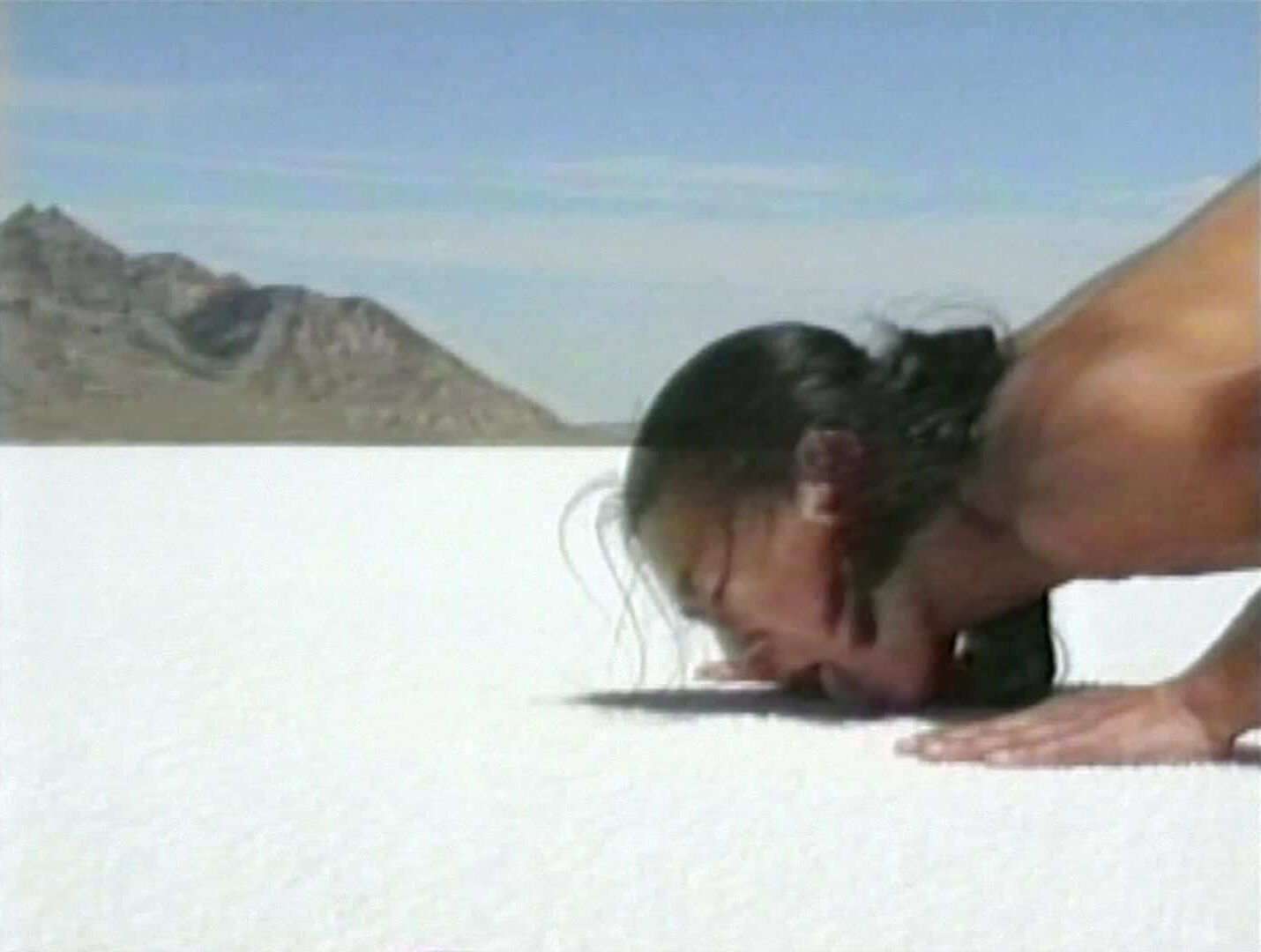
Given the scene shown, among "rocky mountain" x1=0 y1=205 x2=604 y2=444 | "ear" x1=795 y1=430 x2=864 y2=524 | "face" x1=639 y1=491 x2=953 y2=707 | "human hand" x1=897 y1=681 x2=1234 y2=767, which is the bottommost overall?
"human hand" x1=897 y1=681 x2=1234 y2=767

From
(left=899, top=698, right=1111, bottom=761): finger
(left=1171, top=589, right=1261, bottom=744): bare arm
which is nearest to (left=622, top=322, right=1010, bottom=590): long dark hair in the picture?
(left=899, top=698, right=1111, bottom=761): finger

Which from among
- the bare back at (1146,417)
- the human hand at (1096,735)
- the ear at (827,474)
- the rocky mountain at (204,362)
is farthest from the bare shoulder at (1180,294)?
the rocky mountain at (204,362)

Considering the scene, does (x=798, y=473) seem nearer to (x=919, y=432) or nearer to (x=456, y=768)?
(x=919, y=432)

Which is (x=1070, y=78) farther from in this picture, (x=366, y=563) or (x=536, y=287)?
(x=366, y=563)

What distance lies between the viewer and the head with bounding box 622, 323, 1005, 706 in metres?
2.20

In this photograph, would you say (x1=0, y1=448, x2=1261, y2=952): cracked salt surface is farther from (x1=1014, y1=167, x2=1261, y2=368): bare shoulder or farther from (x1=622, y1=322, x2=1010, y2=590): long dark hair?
(x1=1014, y1=167, x2=1261, y2=368): bare shoulder

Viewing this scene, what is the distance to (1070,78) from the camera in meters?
2.23

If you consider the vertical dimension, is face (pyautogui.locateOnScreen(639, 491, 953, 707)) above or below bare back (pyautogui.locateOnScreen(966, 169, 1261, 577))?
below

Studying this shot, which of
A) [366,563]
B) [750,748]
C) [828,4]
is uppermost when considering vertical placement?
[828,4]

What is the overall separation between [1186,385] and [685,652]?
0.41 m

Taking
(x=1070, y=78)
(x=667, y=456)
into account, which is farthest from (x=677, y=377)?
(x=1070, y=78)

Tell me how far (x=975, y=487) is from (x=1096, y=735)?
0.20 m

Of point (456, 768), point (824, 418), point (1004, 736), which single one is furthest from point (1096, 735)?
point (456, 768)

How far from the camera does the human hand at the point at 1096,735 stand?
2215 mm
